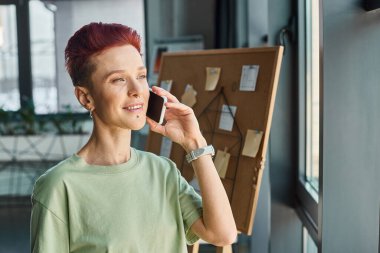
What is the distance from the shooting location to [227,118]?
236 cm

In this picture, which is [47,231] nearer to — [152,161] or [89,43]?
[152,161]

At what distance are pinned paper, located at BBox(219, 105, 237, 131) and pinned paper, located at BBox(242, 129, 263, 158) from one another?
130 mm

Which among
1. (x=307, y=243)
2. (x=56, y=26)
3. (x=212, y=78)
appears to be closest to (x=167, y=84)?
(x=212, y=78)

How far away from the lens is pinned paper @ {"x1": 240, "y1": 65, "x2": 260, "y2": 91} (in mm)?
2244

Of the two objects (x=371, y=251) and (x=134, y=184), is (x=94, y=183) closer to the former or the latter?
(x=134, y=184)

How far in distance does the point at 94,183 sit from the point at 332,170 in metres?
0.86

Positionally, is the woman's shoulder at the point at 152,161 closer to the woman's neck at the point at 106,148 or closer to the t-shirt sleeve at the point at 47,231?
the woman's neck at the point at 106,148

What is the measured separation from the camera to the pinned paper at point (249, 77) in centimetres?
224

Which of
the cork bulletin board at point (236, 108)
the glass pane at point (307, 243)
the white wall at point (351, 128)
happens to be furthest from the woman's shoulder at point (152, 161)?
the glass pane at point (307, 243)

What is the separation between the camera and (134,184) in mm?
1202

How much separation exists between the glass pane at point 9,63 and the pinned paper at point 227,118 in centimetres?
505

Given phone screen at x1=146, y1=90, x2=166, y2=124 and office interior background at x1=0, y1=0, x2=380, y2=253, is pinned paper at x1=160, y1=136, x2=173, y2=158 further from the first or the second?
phone screen at x1=146, y1=90, x2=166, y2=124

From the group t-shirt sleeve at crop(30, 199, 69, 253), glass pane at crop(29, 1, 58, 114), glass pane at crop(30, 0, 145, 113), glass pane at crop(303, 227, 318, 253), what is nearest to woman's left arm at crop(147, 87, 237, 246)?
t-shirt sleeve at crop(30, 199, 69, 253)

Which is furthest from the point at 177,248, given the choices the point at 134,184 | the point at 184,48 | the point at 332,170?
the point at 184,48
